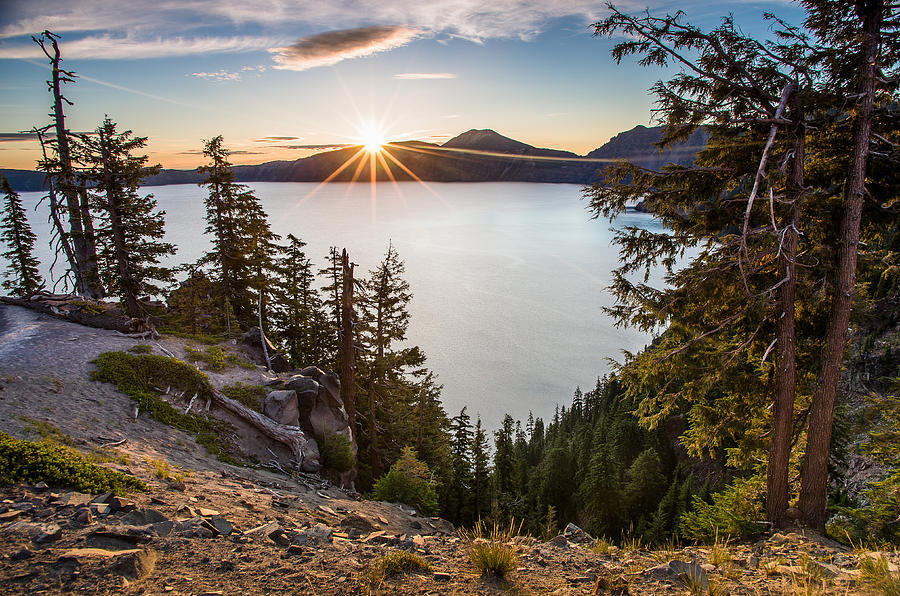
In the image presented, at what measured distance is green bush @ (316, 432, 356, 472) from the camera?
1399 cm

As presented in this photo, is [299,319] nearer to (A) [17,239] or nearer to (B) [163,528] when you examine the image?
(A) [17,239]

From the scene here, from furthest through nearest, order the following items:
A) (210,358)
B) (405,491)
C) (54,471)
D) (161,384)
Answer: (210,358) < (161,384) < (405,491) < (54,471)

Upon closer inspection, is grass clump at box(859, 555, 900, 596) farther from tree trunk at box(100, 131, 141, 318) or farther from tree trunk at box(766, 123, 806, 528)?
tree trunk at box(100, 131, 141, 318)

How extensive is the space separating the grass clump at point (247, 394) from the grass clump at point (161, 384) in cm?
88

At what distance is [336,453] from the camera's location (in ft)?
46.0

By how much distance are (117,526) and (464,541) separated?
4393mm

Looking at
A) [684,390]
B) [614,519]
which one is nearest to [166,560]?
[684,390]

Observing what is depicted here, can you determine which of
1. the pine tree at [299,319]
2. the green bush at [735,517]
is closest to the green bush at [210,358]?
the pine tree at [299,319]

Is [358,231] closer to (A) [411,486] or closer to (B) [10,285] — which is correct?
(B) [10,285]

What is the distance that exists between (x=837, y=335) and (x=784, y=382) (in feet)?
4.19

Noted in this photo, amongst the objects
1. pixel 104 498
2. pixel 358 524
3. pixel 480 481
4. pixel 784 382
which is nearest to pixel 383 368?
pixel 480 481

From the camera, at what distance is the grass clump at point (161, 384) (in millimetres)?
11203

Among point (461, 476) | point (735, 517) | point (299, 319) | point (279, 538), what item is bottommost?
point (461, 476)


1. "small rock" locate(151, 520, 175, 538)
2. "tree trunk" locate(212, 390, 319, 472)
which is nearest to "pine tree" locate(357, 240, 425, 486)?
"tree trunk" locate(212, 390, 319, 472)
